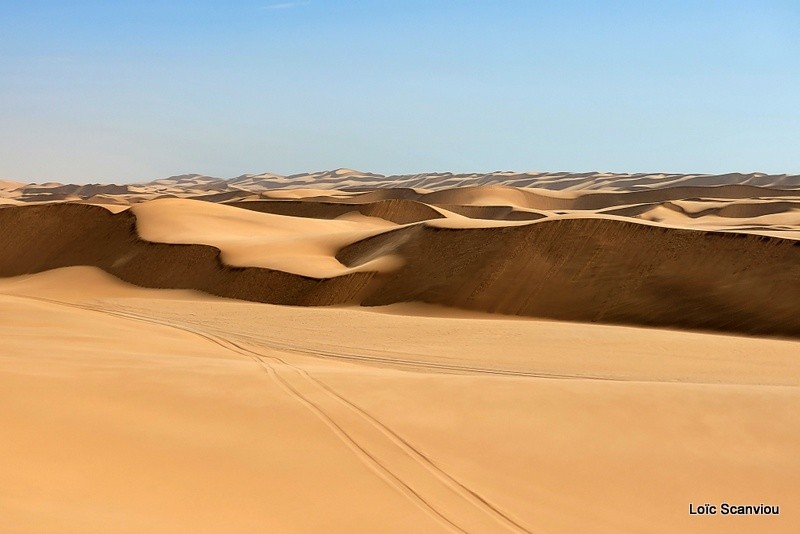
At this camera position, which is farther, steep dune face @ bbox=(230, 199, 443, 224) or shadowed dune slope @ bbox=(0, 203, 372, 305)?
steep dune face @ bbox=(230, 199, 443, 224)

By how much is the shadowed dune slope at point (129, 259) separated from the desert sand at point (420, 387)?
0.14m

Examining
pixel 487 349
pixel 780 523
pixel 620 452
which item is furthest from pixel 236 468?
pixel 487 349

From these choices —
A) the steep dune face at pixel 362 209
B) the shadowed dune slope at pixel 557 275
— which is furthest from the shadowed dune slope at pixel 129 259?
the steep dune face at pixel 362 209

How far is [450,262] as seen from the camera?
2636 cm

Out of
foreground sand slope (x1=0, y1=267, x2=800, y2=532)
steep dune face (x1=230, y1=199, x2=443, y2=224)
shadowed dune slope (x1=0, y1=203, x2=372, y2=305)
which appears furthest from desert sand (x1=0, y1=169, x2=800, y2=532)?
steep dune face (x1=230, y1=199, x2=443, y2=224)

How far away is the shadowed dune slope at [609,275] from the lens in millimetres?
21016

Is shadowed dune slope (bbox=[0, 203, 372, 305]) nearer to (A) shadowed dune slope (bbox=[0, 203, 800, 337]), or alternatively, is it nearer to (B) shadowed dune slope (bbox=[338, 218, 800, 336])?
(A) shadowed dune slope (bbox=[0, 203, 800, 337])

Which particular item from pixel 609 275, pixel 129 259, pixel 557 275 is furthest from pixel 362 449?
pixel 129 259

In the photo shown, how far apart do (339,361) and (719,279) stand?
12868 mm

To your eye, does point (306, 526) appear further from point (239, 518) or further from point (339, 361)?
point (339, 361)

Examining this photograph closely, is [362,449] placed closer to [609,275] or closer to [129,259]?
[609,275]

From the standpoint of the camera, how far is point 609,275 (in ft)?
77.9

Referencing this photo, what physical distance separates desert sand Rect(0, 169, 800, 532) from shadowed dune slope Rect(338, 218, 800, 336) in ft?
0.23

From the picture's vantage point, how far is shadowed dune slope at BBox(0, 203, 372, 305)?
86.7 ft
